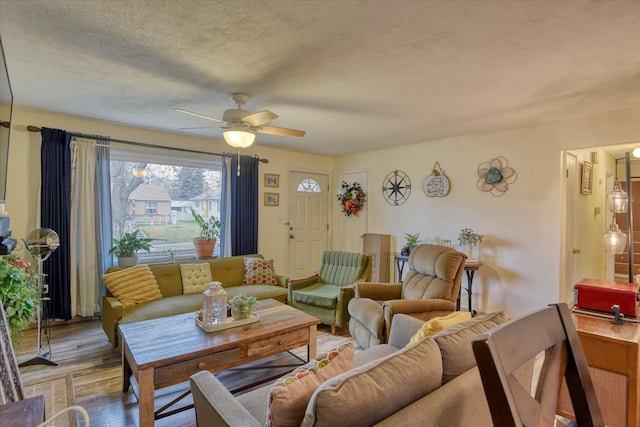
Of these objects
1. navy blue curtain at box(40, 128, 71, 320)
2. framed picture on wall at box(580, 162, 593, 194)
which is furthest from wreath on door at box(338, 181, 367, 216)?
navy blue curtain at box(40, 128, 71, 320)

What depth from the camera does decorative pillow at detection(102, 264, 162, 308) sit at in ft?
10.3

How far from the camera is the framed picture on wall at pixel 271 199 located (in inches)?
211

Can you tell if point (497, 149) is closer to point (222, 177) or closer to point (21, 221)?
point (222, 177)

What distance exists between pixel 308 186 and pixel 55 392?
445 centimetres

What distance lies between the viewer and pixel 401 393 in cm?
106

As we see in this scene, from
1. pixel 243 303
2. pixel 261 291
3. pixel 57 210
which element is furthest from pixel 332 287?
pixel 57 210

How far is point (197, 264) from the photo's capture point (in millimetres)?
3918

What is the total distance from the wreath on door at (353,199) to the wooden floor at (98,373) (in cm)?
259

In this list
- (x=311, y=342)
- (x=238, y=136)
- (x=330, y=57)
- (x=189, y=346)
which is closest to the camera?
(x=189, y=346)

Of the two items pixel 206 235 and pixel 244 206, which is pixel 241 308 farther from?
pixel 244 206

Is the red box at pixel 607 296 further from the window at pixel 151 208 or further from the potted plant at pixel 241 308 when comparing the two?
the window at pixel 151 208

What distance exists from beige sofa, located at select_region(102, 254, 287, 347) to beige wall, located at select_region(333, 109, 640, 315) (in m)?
2.50

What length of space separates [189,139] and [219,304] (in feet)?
9.97

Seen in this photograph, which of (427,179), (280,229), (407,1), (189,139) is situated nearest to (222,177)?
(189,139)
